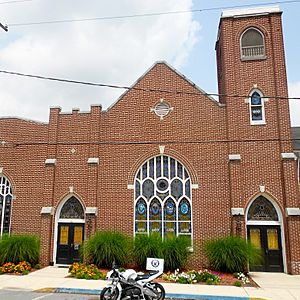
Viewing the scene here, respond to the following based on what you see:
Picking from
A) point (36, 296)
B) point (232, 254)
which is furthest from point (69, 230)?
point (232, 254)

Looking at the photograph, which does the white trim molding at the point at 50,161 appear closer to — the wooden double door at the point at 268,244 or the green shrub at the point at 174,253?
the green shrub at the point at 174,253

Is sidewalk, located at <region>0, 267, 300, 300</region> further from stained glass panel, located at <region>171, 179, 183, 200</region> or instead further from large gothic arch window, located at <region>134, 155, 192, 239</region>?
stained glass panel, located at <region>171, 179, 183, 200</region>

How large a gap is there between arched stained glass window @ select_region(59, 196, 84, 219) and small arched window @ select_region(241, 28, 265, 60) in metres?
11.2

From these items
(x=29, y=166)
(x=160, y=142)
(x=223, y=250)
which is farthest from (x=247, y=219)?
(x=29, y=166)

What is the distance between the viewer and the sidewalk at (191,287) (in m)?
9.95

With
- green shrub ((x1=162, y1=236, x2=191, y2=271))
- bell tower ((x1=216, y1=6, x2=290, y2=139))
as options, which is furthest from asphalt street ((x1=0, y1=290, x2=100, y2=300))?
bell tower ((x1=216, y1=6, x2=290, y2=139))

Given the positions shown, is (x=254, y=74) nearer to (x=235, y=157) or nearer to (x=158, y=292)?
(x=235, y=157)

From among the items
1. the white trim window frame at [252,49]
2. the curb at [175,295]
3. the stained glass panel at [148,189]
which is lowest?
the curb at [175,295]

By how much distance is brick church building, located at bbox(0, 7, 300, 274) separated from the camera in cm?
1493

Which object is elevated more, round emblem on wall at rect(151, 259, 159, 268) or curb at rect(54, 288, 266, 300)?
round emblem on wall at rect(151, 259, 159, 268)

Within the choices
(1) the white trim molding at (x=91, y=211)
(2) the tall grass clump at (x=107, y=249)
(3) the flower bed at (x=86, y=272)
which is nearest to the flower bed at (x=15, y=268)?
(3) the flower bed at (x=86, y=272)

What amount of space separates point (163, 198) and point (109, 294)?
7186 mm

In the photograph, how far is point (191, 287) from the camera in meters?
11.1

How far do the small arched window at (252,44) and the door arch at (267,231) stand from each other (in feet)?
23.6
